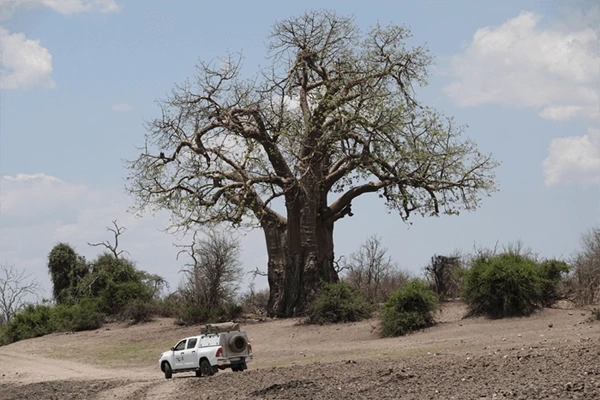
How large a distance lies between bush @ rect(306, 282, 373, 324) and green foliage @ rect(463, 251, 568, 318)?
4903mm

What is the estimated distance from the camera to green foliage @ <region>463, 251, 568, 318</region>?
26.3 m

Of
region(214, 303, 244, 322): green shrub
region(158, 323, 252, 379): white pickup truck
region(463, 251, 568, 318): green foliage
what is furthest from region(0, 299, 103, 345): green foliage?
region(463, 251, 568, 318): green foliage

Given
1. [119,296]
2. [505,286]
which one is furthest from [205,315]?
[505,286]

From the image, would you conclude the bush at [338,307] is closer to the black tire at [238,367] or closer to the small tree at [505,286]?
the small tree at [505,286]

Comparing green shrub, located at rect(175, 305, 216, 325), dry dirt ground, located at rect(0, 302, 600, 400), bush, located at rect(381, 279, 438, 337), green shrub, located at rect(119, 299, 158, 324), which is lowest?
dry dirt ground, located at rect(0, 302, 600, 400)

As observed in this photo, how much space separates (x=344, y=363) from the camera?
64.5ft

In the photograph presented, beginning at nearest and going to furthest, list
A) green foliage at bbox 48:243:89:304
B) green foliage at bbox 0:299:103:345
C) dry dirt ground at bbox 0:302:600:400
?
dry dirt ground at bbox 0:302:600:400 → green foliage at bbox 0:299:103:345 → green foliage at bbox 48:243:89:304

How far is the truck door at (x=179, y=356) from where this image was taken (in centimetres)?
2280

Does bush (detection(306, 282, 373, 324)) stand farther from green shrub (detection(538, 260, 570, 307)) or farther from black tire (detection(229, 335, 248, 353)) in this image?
black tire (detection(229, 335, 248, 353))

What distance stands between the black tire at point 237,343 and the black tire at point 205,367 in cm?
73

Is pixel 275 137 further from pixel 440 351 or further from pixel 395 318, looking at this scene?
pixel 440 351

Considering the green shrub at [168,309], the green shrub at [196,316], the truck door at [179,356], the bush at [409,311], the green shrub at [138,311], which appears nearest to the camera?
the truck door at [179,356]

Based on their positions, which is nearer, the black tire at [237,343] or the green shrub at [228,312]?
the black tire at [237,343]

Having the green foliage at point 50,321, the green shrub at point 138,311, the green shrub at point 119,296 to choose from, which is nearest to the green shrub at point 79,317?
the green foliage at point 50,321
